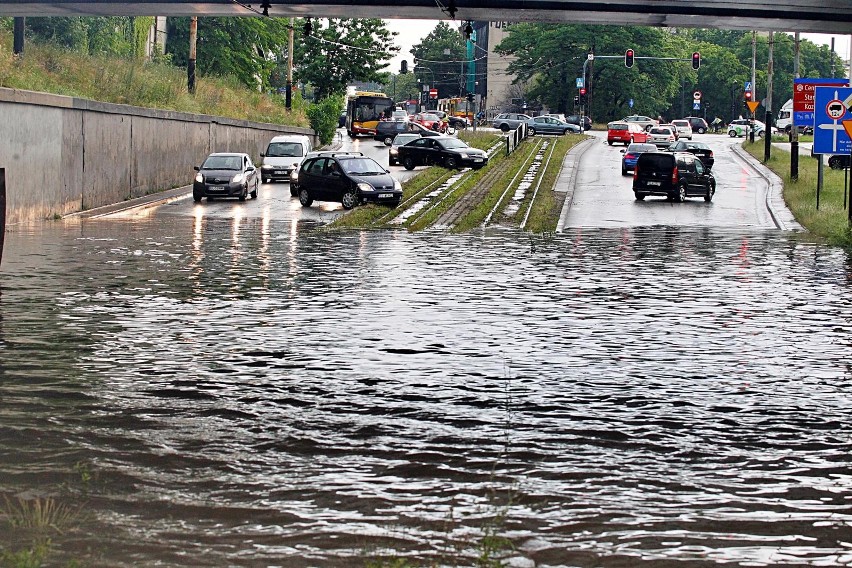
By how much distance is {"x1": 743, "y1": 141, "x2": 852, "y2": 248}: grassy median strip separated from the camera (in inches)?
1246

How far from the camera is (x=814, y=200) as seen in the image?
42.7 meters

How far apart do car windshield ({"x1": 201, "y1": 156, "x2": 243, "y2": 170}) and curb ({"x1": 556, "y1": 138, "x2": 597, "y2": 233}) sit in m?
10.9

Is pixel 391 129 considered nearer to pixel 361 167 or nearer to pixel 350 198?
pixel 361 167

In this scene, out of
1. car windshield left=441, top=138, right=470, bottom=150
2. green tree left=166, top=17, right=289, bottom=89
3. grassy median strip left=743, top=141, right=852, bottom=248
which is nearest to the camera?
grassy median strip left=743, top=141, right=852, bottom=248

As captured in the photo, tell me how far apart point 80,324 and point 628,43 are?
116 metres

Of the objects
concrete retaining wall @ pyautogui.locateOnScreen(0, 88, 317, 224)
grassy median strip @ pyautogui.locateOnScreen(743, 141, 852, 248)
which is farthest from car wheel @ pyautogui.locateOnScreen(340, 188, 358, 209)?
grassy median strip @ pyautogui.locateOnScreen(743, 141, 852, 248)

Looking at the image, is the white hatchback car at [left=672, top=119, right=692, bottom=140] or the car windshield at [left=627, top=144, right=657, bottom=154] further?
the white hatchback car at [left=672, top=119, right=692, bottom=140]

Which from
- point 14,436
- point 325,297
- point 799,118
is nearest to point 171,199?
point 799,118

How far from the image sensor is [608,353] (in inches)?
532

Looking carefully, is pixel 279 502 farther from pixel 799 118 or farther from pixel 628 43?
pixel 628 43

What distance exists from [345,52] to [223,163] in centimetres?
6206

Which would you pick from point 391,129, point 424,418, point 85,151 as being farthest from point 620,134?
point 424,418

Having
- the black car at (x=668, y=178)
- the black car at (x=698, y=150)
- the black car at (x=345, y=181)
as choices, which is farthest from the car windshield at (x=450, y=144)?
the black car at (x=345, y=181)

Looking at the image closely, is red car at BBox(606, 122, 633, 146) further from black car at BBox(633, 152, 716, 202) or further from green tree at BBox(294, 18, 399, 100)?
black car at BBox(633, 152, 716, 202)
